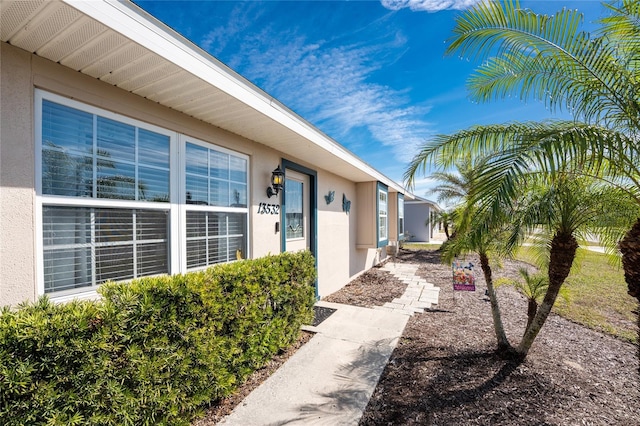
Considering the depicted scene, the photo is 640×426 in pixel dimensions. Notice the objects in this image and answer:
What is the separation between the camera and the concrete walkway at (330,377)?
2.88m

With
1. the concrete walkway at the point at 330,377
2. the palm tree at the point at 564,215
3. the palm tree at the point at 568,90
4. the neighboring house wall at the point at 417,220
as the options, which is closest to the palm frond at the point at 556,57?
the palm tree at the point at 568,90

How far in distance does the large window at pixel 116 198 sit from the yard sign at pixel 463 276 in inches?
183

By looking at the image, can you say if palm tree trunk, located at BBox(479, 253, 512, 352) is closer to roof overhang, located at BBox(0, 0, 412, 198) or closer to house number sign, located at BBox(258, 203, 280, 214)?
house number sign, located at BBox(258, 203, 280, 214)

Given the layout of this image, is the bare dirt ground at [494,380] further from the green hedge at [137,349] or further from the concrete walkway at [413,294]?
the concrete walkway at [413,294]

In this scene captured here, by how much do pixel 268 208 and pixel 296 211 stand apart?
1.38 metres

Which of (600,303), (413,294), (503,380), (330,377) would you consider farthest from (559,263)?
(600,303)

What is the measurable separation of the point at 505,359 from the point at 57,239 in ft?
18.6

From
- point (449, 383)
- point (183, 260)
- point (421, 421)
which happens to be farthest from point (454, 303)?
point (183, 260)

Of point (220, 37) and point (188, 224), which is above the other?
point (220, 37)

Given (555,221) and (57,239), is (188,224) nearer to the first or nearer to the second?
(57,239)

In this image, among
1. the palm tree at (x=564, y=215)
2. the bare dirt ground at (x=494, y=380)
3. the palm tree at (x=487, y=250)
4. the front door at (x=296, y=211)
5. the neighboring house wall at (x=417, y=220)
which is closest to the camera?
the bare dirt ground at (x=494, y=380)

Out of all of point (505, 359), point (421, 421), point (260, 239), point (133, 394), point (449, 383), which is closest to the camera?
point (133, 394)

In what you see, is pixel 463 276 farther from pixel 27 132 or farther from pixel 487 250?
pixel 27 132

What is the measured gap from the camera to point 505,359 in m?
3.93
